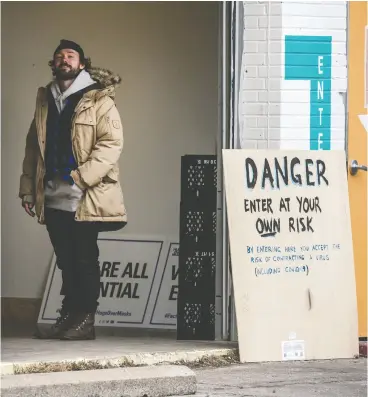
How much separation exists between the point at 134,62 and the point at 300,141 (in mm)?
1869

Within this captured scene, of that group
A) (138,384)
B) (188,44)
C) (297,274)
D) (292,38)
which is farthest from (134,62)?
(138,384)

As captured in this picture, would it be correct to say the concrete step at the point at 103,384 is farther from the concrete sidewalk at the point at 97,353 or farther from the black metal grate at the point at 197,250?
the black metal grate at the point at 197,250

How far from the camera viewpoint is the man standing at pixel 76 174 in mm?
6328

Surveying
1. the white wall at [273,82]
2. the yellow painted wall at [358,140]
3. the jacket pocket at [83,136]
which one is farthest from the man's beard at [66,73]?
the yellow painted wall at [358,140]

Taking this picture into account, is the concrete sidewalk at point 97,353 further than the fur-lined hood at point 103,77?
No

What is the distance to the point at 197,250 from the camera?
6.68 metres

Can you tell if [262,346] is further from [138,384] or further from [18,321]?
[18,321]

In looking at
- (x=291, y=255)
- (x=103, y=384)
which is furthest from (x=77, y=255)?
(x=103, y=384)

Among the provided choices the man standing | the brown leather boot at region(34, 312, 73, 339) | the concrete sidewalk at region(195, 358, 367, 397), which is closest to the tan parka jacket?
the man standing

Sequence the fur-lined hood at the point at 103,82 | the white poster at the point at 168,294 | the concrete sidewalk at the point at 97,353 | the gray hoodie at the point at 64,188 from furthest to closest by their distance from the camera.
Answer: the white poster at the point at 168,294, the fur-lined hood at the point at 103,82, the gray hoodie at the point at 64,188, the concrete sidewalk at the point at 97,353

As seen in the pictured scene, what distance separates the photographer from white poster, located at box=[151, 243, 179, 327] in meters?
7.39

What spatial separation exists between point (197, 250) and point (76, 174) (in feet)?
3.32

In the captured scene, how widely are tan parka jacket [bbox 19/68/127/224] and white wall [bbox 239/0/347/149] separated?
0.85m

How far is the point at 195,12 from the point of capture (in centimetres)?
758
